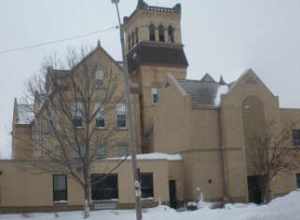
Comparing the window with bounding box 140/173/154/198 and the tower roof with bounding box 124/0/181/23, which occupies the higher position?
the tower roof with bounding box 124/0/181/23

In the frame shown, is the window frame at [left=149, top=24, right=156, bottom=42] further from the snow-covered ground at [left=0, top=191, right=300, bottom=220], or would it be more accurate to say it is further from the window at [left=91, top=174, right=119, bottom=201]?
the snow-covered ground at [left=0, top=191, right=300, bottom=220]

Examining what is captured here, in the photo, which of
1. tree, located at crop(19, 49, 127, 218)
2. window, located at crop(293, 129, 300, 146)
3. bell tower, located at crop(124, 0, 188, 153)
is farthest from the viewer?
bell tower, located at crop(124, 0, 188, 153)

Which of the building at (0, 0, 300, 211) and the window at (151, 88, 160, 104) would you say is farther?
the window at (151, 88, 160, 104)

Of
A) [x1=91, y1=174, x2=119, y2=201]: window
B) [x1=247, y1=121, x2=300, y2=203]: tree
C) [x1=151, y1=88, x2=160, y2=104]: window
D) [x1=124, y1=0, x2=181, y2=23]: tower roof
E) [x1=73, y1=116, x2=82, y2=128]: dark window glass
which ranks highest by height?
[x1=124, y1=0, x2=181, y2=23]: tower roof

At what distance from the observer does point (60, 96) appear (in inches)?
1375

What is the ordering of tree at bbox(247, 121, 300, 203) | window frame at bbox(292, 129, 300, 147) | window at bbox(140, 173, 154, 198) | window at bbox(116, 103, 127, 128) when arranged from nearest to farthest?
1. window at bbox(140, 173, 154, 198)
2. tree at bbox(247, 121, 300, 203)
3. window at bbox(116, 103, 127, 128)
4. window frame at bbox(292, 129, 300, 147)

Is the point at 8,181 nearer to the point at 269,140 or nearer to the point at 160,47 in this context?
the point at 269,140

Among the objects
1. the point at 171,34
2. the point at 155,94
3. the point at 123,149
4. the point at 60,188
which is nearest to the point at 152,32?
the point at 171,34

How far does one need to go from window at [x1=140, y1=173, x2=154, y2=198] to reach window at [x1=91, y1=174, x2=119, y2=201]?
2.47 meters

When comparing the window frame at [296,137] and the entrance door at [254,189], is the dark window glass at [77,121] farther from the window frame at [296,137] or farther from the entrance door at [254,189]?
the window frame at [296,137]

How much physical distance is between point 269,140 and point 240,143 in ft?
9.58

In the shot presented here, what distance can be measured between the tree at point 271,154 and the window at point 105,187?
13.7 meters

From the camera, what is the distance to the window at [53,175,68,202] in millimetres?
40562

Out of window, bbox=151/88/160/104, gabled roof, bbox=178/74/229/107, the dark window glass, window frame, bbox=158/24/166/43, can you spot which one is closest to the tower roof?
window frame, bbox=158/24/166/43
